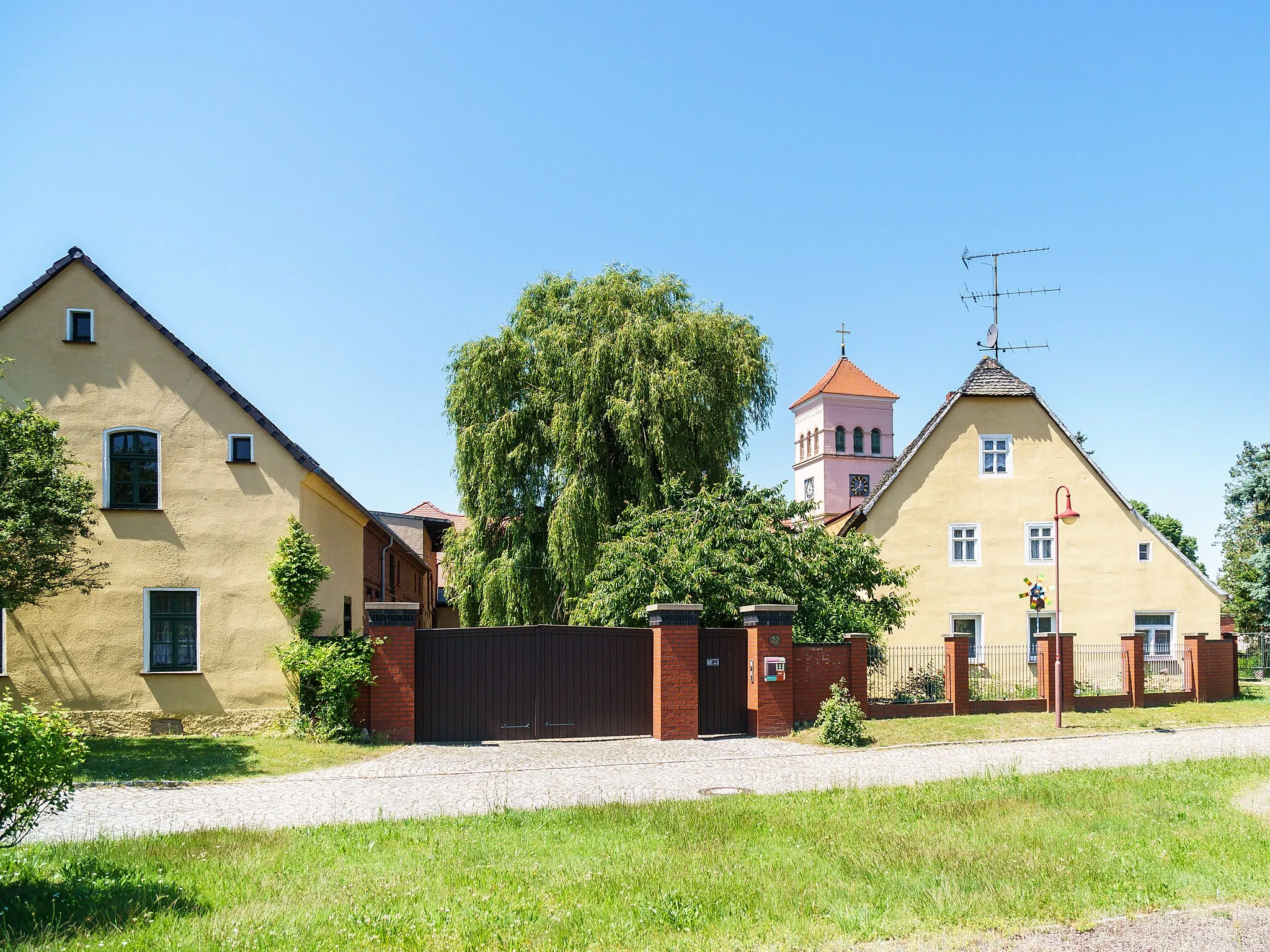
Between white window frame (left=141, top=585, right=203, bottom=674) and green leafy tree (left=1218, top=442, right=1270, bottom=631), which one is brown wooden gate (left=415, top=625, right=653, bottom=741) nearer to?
white window frame (left=141, top=585, right=203, bottom=674)

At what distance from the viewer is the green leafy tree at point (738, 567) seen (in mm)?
20266

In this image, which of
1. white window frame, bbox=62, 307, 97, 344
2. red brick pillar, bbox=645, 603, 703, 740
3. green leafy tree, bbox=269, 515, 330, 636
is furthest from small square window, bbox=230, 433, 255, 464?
red brick pillar, bbox=645, 603, 703, 740

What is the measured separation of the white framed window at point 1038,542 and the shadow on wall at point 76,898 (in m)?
27.5

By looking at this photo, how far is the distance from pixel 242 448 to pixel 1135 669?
19933 millimetres

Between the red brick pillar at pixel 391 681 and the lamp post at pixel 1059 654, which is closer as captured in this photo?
the red brick pillar at pixel 391 681

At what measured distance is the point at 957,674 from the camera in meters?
21.4

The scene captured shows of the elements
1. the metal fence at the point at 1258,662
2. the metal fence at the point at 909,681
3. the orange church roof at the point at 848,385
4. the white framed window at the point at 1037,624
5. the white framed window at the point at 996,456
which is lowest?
the metal fence at the point at 1258,662

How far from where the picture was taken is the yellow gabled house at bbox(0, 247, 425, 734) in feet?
60.6

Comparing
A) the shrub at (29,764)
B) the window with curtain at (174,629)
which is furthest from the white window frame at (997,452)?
the shrub at (29,764)

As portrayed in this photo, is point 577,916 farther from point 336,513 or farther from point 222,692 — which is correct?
point 336,513

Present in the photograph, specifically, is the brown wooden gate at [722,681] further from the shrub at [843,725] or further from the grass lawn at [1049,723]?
the shrub at [843,725]

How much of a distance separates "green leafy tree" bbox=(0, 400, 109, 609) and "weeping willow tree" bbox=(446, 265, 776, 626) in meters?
11.8

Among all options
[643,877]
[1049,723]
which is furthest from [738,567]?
[643,877]

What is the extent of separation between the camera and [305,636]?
18.6 metres
